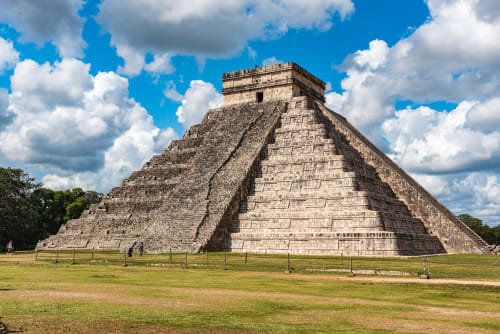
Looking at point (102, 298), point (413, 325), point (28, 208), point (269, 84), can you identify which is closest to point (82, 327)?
point (102, 298)

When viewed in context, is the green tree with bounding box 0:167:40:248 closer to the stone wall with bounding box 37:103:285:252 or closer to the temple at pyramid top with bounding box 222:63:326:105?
the stone wall with bounding box 37:103:285:252

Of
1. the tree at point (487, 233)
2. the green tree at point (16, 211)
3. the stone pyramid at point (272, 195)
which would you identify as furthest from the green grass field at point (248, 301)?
the tree at point (487, 233)

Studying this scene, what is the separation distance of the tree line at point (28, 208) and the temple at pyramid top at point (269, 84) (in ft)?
60.8

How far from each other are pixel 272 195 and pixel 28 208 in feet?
90.2

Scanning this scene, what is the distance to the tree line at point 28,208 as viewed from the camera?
1598 inches

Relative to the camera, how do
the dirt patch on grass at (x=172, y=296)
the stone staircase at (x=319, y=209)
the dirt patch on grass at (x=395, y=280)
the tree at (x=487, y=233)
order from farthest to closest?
the tree at (x=487, y=233)
the stone staircase at (x=319, y=209)
the dirt patch on grass at (x=395, y=280)
the dirt patch on grass at (x=172, y=296)

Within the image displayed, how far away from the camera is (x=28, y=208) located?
46.4 meters

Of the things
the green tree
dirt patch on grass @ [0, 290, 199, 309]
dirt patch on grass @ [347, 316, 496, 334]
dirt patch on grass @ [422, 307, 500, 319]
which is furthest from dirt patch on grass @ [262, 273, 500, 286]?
the green tree

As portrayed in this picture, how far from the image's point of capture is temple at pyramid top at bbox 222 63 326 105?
121 feet

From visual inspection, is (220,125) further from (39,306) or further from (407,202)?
(39,306)

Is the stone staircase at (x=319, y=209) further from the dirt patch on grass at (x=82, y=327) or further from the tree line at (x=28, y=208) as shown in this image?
the tree line at (x=28, y=208)

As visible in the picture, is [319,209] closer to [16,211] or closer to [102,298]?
[102,298]

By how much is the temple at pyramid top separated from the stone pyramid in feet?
0.26

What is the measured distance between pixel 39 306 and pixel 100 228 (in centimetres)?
2362
